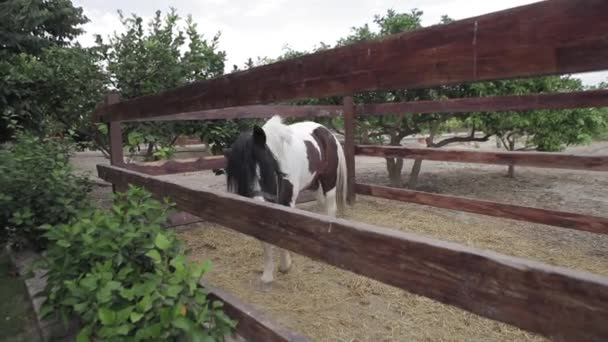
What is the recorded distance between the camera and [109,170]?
312cm

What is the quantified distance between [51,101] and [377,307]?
5282 millimetres

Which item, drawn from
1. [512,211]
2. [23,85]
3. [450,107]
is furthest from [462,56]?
[23,85]

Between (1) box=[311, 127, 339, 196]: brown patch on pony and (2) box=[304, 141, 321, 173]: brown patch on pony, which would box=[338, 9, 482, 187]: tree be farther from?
(2) box=[304, 141, 321, 173]: brown patch on pony

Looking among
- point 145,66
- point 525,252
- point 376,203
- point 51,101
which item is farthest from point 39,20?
point 525,252

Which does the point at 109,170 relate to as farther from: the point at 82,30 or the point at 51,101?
the point at 82,30

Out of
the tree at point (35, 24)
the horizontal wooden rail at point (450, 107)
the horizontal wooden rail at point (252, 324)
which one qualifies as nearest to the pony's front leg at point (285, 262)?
the horizontal wooden rail at point (450, 107)

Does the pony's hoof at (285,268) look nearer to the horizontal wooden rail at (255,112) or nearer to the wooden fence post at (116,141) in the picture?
the horizontal wooden rail at (255,112)

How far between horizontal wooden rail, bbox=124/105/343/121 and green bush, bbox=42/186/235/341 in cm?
197

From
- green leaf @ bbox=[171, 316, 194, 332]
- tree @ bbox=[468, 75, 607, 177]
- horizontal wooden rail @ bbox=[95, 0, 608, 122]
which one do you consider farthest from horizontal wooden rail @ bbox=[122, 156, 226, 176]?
tree @ bbox=[468, 75, 607, 177]

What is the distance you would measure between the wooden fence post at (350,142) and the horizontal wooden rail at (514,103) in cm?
52

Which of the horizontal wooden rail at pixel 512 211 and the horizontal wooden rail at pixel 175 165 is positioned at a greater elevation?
the horizontal wooden rail at pixel 175 165

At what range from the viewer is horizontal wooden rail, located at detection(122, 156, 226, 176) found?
12.9ft

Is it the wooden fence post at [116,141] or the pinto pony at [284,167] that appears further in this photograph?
the wooden fence post at [116,141]

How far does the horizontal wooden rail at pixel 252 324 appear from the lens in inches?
52.6
